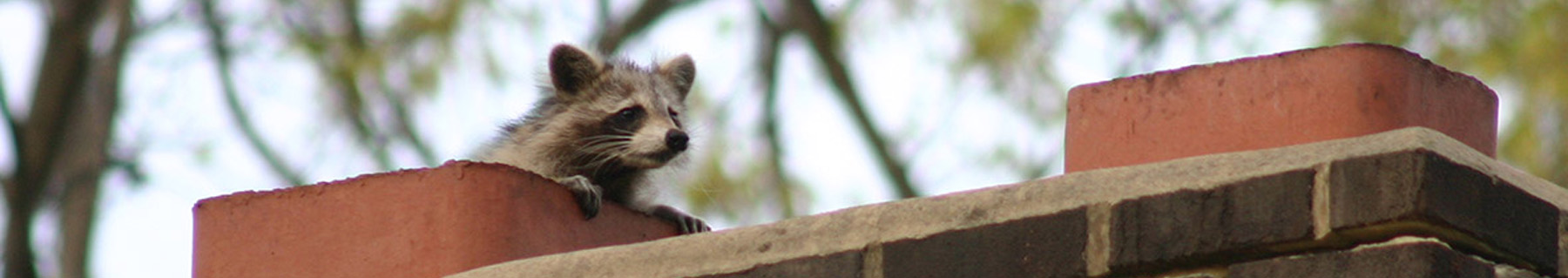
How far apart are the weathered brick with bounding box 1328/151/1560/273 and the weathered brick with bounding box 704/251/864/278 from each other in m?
0.76

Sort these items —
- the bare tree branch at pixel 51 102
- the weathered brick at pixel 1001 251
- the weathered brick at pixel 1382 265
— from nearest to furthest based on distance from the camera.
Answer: the weathered brick at pixel 1382 265 < the weathered brick at pixel 1001 251 < the bare tree branch at pixel 51 102

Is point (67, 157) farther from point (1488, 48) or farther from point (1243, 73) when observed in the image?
point (1243, 73)

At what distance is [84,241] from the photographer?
45.1ft

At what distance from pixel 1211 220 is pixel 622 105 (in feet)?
13.6

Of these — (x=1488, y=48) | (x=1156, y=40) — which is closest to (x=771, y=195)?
(x=1156, y=40)

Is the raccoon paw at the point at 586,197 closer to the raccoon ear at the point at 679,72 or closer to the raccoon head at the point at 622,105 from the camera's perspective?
the raccoon head at the point at 622,105

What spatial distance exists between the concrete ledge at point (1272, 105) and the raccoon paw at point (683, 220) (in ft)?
6.47

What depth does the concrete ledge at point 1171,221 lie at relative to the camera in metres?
3.05

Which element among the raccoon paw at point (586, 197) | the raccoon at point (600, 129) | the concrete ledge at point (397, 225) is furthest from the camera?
the raccoon at point (600, 129)

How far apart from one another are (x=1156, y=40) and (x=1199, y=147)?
9.97 metres

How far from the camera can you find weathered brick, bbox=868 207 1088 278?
129 inches

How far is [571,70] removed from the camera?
7281 mm

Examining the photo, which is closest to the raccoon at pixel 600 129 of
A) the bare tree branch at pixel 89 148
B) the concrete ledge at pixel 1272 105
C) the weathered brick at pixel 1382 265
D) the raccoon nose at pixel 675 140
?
the raccoon nose at pixel 675 140

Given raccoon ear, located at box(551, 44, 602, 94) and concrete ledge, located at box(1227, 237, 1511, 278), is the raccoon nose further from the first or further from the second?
concrete ledge, located at box(1227, 237, 1511, 278)
